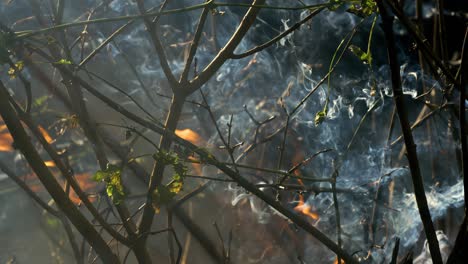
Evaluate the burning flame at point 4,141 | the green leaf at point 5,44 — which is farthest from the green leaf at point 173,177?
the burning flame at point 4,141

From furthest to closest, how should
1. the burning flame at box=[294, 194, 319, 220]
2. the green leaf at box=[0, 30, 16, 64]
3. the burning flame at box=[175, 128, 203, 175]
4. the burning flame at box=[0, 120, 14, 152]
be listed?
the burning flame at box=[0, 120, 14, 152] → the burning flame at box=[175, 128, 203, 175] → the burning flame at box=[294, 194, 319, 220] → the green leaf at box=[0, 30, 16, 64]

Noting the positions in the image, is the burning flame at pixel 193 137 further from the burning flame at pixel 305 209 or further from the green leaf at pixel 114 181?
the green leaf at pixel 114 181

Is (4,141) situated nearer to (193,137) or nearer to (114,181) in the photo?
(193,137)

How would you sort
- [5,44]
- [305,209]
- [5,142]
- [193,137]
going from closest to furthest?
[5,44] → [305,209] → [193,137] → [5,142]

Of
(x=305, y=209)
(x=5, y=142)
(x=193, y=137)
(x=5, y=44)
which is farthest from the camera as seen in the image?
(x=5, y=142)

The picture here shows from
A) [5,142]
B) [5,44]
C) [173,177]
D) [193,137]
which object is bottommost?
[173,177]

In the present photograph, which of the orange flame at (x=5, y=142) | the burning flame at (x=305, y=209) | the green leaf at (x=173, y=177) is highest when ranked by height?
the orange flame at (x=5, y=142)

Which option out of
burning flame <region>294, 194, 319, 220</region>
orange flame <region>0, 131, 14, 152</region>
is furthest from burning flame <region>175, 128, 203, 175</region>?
orange flame <region>0, 131, 14, 152</region>

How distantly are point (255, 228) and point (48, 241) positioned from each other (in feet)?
3.41

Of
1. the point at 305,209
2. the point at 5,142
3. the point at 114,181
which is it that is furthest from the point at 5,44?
the point at 5,142

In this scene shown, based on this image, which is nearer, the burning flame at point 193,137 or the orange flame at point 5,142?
the burning flame at point 193,137

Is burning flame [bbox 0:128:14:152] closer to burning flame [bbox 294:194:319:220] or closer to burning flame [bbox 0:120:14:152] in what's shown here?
burning flame [bbox 0:120:14:152]

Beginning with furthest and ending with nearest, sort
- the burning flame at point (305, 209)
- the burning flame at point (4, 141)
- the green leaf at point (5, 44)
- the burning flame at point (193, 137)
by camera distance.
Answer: the burning flame at point (4, 141), the burning flame at point (193, 137), the burning flame at point (305, 209), the green leaf at point (5, 44)

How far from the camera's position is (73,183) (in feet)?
3.78
